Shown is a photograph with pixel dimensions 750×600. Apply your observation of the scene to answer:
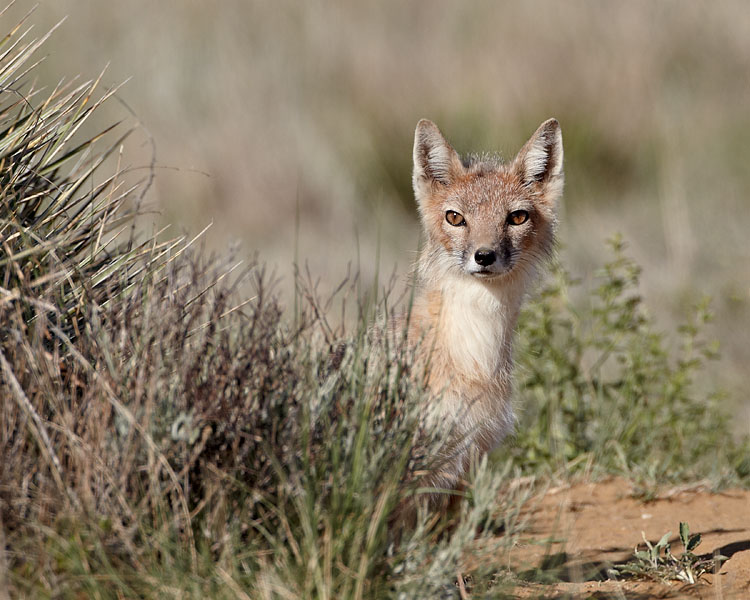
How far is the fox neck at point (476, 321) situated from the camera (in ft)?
14.6

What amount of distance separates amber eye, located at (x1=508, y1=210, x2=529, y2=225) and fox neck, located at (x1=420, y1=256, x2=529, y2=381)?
27cm

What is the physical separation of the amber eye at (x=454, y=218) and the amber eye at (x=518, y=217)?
24 cm

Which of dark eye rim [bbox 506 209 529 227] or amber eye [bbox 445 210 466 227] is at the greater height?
dark eye rim [bbox 506 209 529 227]

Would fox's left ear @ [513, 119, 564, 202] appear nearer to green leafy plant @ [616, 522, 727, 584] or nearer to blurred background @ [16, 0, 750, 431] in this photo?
green leafy plant @ [616, 522, 727, 584]

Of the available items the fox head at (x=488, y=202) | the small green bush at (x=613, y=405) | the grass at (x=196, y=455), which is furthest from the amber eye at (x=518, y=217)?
the grass at (x=196, y=455)

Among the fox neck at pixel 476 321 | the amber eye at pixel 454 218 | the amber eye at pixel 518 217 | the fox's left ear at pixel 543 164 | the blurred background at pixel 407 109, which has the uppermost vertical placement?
the blurred background at pixel 407 109

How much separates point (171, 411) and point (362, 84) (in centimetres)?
1073

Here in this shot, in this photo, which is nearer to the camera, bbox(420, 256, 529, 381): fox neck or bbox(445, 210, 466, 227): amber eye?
bbox(420, 256, 529, 381): fox neck

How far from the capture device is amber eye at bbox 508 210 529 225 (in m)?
4.73

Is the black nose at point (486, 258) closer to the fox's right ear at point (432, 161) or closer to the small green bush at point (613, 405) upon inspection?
the fox's right ear at point (432, 161)

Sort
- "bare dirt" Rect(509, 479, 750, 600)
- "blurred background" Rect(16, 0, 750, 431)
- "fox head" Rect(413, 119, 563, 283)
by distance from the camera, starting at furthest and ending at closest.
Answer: "blurred background" Rect(16, 0, 750, 431), "fox head" Rect(413, 119, 563, 283), "bare dirt" Rect(509, 479, 750, 600)

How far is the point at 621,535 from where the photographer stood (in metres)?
4.73

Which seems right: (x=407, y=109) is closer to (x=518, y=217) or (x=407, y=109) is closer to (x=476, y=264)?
(x=518, y=217)

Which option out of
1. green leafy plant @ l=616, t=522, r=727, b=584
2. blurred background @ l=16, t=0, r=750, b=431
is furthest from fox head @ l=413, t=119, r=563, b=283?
blurred background @ l=16, t=0, r=750, b=431
